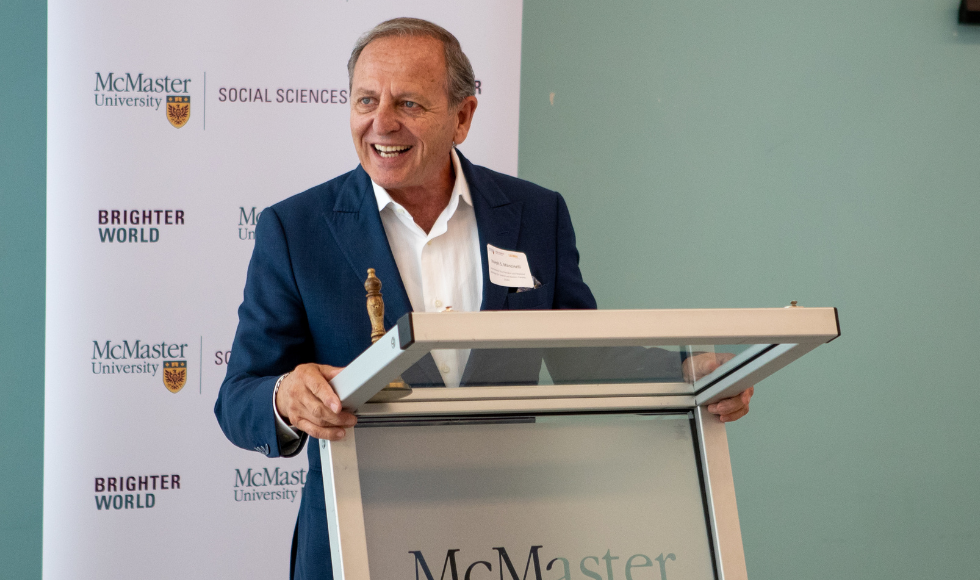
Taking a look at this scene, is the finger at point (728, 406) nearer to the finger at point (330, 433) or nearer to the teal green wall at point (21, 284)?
the finger at point (330, 433)

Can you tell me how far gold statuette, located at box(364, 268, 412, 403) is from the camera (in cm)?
96

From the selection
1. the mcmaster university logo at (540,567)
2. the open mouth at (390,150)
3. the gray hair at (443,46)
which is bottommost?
the mcmaster university logo at (540,567)

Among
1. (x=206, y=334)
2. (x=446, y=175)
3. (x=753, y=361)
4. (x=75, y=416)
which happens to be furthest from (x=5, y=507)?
(x=753, y=361)

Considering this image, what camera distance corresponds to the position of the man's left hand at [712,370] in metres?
1.05

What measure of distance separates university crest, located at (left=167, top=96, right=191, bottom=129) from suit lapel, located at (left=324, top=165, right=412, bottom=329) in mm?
1071

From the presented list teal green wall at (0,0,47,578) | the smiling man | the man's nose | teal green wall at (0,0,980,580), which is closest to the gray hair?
the smiling man

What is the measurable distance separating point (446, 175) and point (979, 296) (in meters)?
2.55

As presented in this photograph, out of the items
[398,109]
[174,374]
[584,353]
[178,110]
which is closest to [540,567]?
[584,353]

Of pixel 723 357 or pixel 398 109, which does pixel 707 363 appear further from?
pixel 398 109

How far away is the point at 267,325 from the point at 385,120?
407mm

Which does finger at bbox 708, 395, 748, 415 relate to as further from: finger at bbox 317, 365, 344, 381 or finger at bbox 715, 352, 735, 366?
finger at bbox 317, 365, 344, 381

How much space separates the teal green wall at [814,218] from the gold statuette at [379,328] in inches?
87.2

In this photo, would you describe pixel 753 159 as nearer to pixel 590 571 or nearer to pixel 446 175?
pixel 446 175

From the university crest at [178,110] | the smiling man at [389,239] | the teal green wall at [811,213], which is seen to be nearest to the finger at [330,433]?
the smiling man at [389,239]
